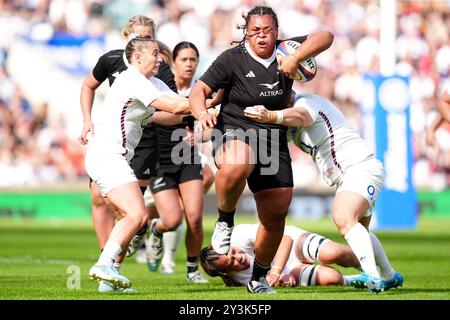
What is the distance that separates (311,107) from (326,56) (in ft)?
62.6

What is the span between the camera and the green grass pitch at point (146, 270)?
8.93 metres

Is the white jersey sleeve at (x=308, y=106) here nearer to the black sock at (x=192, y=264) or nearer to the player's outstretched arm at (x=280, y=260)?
the player's outstretched arm at (x=280, y=260)

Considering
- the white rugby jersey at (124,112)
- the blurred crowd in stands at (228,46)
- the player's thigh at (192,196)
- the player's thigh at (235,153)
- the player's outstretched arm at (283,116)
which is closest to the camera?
the player's outstretched arm at (283,116)

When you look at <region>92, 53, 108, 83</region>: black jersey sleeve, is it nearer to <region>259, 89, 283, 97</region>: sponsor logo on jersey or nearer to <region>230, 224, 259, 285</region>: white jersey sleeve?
<region>230, 224, 259, 285</region>: white jersey sleeve

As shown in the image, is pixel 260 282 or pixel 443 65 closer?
pixel 260 282

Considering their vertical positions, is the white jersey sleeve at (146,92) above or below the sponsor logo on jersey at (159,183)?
above

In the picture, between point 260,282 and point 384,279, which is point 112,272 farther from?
point 384,279

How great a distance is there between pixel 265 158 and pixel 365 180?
97cm

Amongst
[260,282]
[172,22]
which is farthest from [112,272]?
[172,22]

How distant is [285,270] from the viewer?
10273 millimetres

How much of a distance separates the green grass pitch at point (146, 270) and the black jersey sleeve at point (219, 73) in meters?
1.88

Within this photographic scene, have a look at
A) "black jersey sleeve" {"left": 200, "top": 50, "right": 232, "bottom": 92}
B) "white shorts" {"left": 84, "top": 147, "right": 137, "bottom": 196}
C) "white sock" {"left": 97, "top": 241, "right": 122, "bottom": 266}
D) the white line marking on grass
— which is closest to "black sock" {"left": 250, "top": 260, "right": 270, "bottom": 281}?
"white sock" {"left": 97, "top": 241, "right": 122, "bottom": 266}

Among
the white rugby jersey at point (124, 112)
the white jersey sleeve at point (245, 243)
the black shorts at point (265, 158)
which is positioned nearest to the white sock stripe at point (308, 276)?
the white jersey sleeve at point (245, 243)

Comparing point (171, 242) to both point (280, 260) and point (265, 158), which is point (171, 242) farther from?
point (265, 158)
